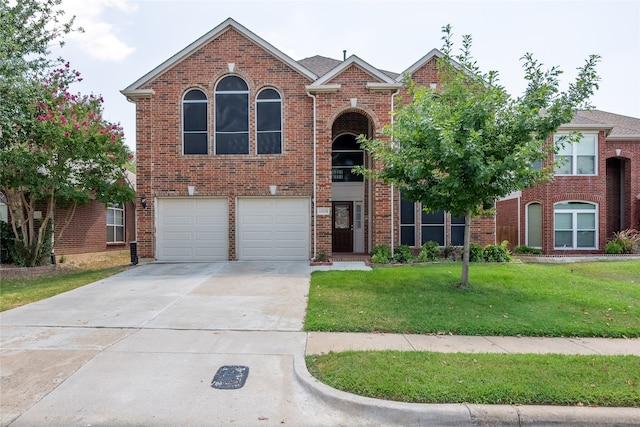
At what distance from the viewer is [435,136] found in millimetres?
7570

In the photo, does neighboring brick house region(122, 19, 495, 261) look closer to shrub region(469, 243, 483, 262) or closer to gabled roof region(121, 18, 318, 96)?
gabled roof region(121, 18, 318, 96)

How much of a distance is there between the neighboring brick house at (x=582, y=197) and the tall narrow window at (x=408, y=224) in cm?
658

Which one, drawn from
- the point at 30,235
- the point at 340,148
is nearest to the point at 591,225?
the point at 340,148

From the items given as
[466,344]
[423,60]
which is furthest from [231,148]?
[466,344]

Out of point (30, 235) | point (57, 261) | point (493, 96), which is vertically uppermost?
point (493, 96)

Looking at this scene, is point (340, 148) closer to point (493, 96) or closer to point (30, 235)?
point (493, 96)

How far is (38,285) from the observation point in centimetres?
1036

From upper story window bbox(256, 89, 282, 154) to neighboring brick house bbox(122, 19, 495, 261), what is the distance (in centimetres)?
4

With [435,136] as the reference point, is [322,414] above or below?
below

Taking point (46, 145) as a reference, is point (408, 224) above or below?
below

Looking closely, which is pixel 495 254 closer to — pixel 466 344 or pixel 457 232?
pixel 457 232

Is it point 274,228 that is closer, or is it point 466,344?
point 466,344

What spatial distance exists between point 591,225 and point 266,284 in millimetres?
15144

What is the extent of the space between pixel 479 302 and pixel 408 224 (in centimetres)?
705
